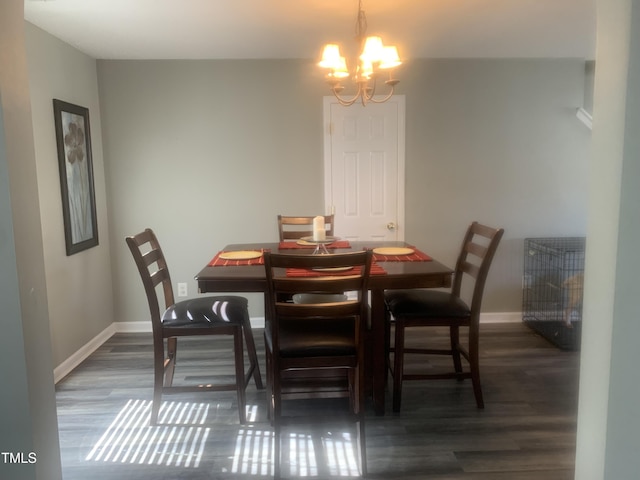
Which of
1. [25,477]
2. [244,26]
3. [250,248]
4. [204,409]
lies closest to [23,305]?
[25,477]

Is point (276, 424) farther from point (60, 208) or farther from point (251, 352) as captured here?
point (60, 208)

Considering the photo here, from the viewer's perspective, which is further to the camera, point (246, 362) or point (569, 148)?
point (569, 148)

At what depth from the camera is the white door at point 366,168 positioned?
3.79 metres

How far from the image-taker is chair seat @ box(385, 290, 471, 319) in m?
2.47

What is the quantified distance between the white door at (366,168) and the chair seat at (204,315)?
1638 mm

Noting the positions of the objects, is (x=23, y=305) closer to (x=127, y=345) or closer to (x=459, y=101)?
(x=127, y=345)

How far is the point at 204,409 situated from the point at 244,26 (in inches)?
90.7

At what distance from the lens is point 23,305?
4.24 feet

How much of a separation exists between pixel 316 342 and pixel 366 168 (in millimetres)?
2140

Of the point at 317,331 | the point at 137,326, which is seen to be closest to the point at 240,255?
the point at 317,331

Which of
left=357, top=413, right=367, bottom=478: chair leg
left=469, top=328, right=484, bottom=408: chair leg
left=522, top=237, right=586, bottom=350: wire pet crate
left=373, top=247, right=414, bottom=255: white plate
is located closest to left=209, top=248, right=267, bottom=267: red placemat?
left=373, top=247, right=414, bottom=255: white plate

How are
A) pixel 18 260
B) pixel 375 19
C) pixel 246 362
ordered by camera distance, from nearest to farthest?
pixel 18 260
pixel 375 19
pixel 246 362

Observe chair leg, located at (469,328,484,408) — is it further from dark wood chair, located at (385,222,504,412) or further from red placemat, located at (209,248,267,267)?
red placemat, located at (209,248,267,267)

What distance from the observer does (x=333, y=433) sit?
2.30 metres
